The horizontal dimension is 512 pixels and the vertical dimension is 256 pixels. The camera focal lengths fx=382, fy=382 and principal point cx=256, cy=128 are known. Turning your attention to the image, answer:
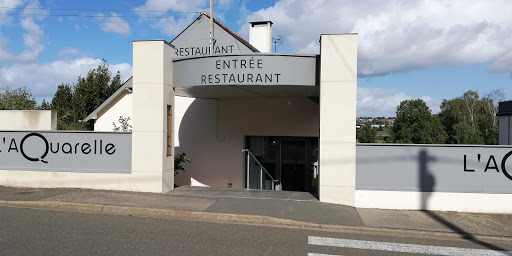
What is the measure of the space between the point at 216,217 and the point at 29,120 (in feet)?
23.6

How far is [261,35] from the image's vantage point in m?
19.8

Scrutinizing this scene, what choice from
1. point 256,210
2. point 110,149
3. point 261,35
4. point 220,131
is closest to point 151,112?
point 110,149

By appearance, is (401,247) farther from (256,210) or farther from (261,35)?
(261,35)

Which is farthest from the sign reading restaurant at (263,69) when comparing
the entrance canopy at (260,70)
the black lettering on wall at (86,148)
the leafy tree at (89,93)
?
the leafy tree at (89,93)

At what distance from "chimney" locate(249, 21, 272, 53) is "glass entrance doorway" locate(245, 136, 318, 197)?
6783 mm

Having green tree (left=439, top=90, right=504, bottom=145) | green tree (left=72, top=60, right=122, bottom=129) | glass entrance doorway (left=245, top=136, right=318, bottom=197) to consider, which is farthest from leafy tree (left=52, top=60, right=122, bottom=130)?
green tree (left=439, top=90, right=504, bottom=145)

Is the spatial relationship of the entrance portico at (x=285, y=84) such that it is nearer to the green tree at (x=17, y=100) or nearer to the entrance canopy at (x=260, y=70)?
the entrance canopy at (x=260, y=70)

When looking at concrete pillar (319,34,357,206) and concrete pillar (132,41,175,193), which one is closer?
concrete pillar (319,34,357,206)

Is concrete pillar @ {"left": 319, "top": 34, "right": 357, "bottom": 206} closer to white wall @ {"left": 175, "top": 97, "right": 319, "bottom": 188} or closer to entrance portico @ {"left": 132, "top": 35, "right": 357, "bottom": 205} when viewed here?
entrance portico @ {"left": 132, "top": 35, "right": 357, "bottom": 205}

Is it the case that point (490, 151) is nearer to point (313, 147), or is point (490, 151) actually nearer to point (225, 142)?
point (313, 147)

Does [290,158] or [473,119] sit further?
[473,119]

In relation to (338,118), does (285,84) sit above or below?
above

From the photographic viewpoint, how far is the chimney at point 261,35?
19719mm

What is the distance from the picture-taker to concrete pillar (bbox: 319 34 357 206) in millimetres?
8914
